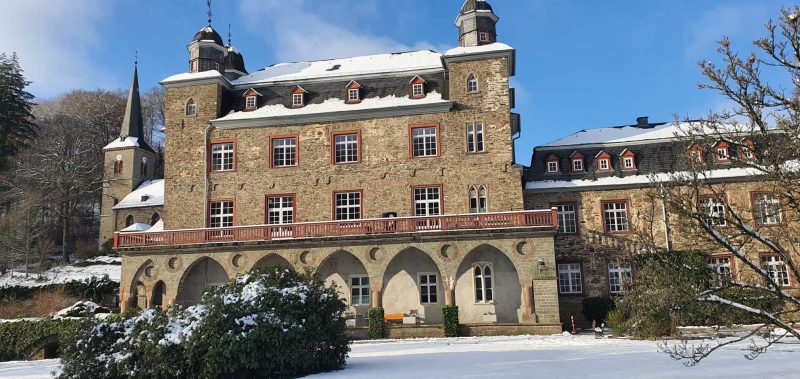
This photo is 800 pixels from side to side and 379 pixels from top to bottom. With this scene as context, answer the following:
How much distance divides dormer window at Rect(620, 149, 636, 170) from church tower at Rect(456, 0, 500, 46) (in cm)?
791

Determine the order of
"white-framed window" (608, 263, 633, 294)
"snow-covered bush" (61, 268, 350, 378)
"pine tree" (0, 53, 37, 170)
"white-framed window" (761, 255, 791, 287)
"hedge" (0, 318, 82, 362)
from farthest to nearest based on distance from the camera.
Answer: "pine tree" (0, 53, 37, 170) < "white-framed window" (608, 263, 633, 294) < "white-framed window" (761, 255, 791, 287) < "hedge" (0, 318, 82, 362) < "snow-covered bush" (61, 268, 350, 378)

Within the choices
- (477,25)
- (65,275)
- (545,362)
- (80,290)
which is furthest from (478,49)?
(65,275)

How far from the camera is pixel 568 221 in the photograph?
28.0 m

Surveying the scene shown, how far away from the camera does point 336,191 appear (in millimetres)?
28281

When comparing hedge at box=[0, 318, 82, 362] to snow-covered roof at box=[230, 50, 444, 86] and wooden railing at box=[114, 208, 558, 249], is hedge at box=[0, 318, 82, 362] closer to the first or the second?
wooden railing at box=[114, 208, 558, 249]

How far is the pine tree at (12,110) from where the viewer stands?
44562 mm

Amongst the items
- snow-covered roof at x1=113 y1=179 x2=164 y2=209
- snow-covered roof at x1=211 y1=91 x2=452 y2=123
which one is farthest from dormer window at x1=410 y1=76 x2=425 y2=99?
snow-covered roof at x1=113 y1=179 x2=164 y2=209

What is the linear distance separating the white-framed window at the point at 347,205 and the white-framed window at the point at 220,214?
509 cm

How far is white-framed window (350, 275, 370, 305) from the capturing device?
87.4ft

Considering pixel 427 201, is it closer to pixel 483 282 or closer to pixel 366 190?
pixel 366 190

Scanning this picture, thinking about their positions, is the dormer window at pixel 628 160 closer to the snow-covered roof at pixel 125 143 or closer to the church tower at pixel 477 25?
the church tower at pixel 477 25

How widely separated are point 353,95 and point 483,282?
1056cm

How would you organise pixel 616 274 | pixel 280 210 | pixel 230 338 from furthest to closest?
pixel 280 210, pixel 616 274, pixel 230 338

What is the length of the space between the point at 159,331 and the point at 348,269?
13.5m
